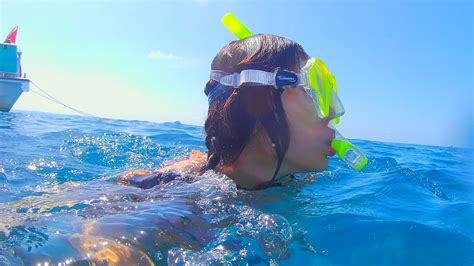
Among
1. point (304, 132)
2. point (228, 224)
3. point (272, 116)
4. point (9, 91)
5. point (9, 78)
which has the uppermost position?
point (272, 116)

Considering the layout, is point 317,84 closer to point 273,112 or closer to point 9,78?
point 273,112

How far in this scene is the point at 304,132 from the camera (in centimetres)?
271

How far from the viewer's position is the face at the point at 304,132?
271 cm

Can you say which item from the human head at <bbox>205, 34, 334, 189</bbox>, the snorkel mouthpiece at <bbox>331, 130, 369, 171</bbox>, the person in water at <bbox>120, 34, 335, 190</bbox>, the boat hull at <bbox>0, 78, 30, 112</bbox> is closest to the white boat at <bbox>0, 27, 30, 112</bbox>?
the boat hull at <bbox>0, 78, 30, 112</bbox>

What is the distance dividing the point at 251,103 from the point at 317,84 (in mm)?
535

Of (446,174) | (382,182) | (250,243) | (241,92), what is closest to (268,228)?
(250,243)

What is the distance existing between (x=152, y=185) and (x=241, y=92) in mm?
1100

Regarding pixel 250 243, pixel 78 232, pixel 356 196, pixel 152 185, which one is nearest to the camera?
pixel 78 232

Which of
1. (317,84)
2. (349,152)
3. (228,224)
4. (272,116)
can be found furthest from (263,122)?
(228,224)

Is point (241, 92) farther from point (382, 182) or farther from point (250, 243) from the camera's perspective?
point (382, 182)

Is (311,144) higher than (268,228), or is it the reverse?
(311,144)

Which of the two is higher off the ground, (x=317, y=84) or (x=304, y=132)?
(x=317, y=84)

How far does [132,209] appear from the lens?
6.97 ft

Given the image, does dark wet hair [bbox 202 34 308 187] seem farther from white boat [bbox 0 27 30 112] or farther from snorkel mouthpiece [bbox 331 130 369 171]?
white boat [bbox 0 27 30 112]
